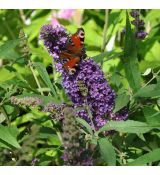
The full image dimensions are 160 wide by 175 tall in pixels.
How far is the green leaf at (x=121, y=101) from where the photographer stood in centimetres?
152

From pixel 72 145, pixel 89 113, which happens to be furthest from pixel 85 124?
pixel 72 145

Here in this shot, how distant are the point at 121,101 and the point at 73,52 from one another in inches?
8.0

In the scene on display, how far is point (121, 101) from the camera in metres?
1.54

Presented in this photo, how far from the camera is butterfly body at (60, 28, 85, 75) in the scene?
59.9 inches

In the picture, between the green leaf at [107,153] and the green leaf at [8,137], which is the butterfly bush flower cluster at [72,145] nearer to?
the green leaf at [107,153]

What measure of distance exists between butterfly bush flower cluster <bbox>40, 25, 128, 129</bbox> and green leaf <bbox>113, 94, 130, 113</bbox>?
0.02 meters

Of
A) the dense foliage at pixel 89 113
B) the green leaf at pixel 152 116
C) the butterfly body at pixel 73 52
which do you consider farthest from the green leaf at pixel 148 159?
the butterfly body at pixel 73 52

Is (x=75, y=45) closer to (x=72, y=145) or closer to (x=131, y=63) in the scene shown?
(x=131, y=63)

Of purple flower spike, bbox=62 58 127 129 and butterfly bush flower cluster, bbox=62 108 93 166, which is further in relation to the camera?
purple flower spike, bbox=62 58 127 129

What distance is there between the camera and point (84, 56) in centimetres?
155

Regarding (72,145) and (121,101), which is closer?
(72,145)

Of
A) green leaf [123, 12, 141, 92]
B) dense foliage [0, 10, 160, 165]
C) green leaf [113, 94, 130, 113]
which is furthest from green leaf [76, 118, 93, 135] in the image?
green leaf [123, 12, 141, 92]

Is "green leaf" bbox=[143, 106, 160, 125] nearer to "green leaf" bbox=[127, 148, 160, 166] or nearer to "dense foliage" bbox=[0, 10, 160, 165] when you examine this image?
"dense foliage" bbox=[0, 10, 160, 165]

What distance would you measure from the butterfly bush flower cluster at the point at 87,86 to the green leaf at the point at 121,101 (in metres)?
0.02
